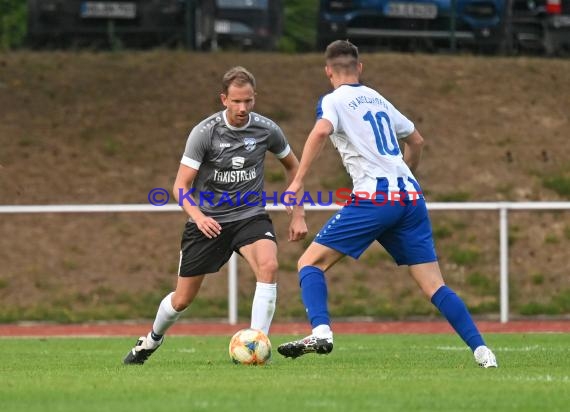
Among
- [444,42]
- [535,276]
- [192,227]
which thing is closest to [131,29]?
[444,42]

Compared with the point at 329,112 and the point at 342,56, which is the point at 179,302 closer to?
the point at 329,112

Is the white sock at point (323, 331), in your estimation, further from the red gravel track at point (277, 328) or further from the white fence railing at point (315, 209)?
the white fence railing at point (315, 209)

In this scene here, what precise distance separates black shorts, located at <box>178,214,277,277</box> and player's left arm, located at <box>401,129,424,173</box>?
112cm

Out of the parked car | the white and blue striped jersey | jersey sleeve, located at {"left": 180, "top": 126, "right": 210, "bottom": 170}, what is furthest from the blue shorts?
the parked car

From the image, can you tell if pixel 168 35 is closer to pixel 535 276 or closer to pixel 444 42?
pixel 444 42

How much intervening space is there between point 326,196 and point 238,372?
41.8ft

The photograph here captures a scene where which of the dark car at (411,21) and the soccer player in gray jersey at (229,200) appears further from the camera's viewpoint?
the dark car at (411,21)

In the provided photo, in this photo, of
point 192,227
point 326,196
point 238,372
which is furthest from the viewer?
point 326,196

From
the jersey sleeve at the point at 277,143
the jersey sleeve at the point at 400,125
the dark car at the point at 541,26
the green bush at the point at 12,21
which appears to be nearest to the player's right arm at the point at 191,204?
the jersey sleeve at the point at 277,143

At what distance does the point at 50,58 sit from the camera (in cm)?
2545

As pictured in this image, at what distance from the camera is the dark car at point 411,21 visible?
81.1 feet

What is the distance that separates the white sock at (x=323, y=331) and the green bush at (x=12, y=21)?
20493mm

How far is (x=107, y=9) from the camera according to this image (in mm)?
24703

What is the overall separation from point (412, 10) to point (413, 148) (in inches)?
599
